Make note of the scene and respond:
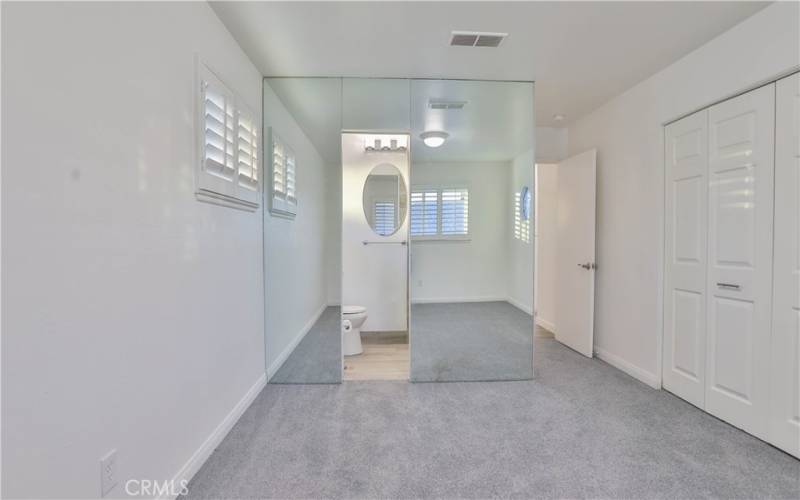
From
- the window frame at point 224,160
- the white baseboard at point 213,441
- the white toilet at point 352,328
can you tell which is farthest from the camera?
the white toilet at point 352,328

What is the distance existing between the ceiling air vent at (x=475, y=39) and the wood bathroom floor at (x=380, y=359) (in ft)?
8.25

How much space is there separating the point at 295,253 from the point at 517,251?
2.60 metres

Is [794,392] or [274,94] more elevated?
[274,94]

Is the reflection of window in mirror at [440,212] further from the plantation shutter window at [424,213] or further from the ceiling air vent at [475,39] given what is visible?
the ceiling air vent at [475,39]

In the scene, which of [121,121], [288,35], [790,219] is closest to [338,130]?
[288,35]

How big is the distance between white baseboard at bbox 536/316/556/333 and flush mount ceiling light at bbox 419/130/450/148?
2.54 m

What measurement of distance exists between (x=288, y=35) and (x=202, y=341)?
1.86 metres

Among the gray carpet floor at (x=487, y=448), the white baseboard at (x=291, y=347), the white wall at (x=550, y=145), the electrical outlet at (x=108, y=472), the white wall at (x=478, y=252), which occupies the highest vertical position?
the white wall at (x=550, y=145)

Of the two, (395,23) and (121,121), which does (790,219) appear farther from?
(121,121)

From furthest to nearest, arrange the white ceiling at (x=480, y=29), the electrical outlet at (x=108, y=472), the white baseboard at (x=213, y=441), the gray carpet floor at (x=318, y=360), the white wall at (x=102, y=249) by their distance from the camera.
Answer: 1. the gray carpet floor at (x=318, y=360)
2. the white ceiling at (x=480, y=29)
3. the white baseboard at (x=213, y=441)
4. the electrical outlet at (x=108, y=472)
5. the white wall at (x=102, y=249)

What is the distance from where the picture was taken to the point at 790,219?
74.6 inches

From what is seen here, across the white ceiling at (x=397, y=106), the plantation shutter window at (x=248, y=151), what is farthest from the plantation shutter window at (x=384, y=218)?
the plantation shutter window at (x=248, y=151)

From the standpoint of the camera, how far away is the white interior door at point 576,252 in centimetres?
343

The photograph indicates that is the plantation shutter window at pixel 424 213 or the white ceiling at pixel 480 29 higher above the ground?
the white ceiling at pixel 480 29
